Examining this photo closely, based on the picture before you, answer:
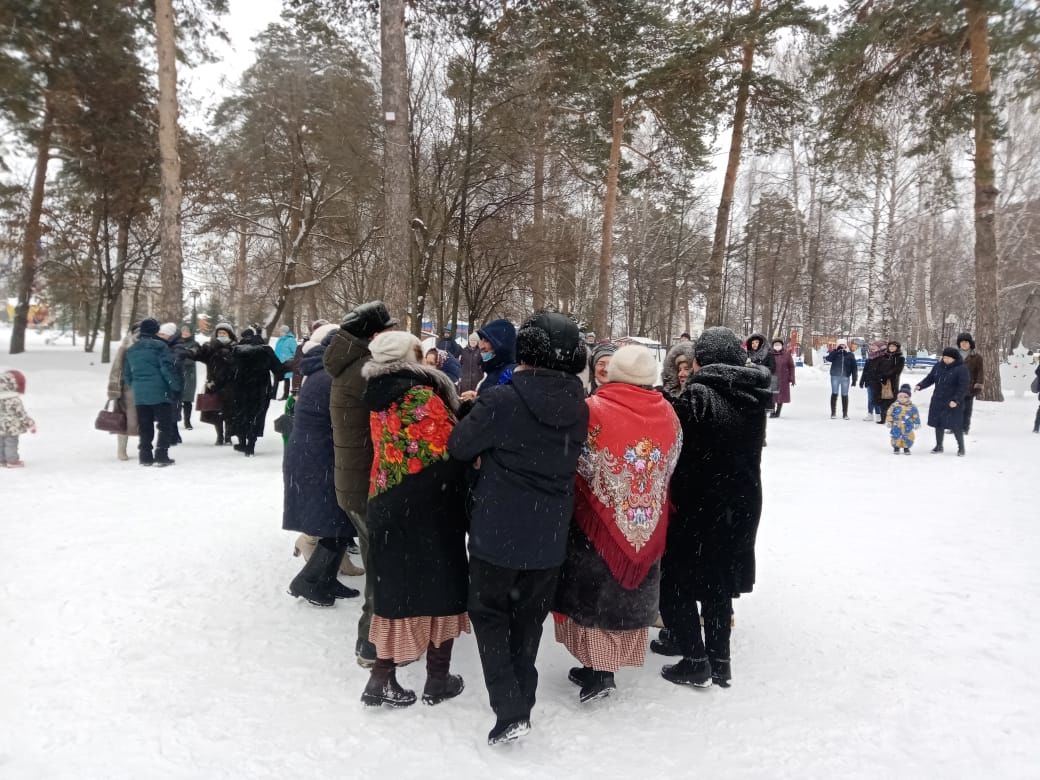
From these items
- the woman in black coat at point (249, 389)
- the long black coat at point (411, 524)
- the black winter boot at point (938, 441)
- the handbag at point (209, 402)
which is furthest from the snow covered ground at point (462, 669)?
the black winter boot at point (938, 441)

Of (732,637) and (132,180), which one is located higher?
(132,180)

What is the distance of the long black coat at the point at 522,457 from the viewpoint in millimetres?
2832

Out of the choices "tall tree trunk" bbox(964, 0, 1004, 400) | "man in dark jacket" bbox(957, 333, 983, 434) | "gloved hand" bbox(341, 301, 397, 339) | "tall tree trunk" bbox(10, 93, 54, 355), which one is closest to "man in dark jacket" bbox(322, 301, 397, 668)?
"gloved hand" bbox(341, 301, 397, 339)

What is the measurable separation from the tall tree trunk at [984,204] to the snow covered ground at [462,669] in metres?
11.3

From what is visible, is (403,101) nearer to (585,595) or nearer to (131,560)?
(131,560)

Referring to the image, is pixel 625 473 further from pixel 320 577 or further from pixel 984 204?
pixel 984 204

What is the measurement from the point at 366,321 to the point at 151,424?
5.97 meters

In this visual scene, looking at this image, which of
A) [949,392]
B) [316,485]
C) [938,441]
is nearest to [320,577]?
[316,485]

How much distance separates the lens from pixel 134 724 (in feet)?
9.68

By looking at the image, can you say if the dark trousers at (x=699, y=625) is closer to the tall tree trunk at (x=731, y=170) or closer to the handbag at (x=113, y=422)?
the handbag at (x=113, y=422)

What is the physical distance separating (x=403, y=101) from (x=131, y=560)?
616 centimetres

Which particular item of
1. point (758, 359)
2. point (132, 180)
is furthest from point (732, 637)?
point (132, 180)

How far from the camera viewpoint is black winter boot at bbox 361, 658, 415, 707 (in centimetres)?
313

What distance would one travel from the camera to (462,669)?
3564mm
